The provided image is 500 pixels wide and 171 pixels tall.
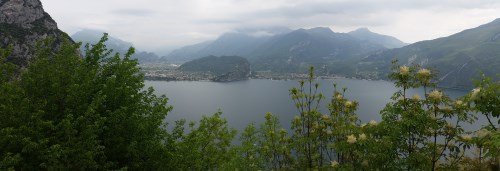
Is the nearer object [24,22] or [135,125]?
[135,125]

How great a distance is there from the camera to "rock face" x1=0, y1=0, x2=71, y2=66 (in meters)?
A: 126

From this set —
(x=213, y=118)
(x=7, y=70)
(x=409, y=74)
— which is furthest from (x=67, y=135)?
(x=213, y=118)

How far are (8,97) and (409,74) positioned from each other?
1265 centimetres

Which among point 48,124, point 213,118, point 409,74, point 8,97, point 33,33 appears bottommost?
point 213,118

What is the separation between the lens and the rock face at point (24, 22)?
126m

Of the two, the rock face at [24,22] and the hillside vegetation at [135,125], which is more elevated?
the rock face at [24,22]

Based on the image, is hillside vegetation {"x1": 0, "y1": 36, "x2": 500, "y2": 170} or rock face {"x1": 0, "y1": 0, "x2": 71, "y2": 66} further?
rock face {"x1": 0, "y1": 0, "x2": 71, "y2": 66}

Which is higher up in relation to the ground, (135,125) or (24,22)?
(24,22)

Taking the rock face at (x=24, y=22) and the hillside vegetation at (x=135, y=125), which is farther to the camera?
the rock face at (x=24, y=22)

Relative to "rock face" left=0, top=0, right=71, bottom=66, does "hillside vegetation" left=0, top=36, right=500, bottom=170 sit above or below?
below

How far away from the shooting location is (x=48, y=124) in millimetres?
10836

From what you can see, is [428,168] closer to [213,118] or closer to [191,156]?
[191,156]

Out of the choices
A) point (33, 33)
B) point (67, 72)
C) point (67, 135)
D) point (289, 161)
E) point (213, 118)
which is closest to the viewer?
point (67, 135)

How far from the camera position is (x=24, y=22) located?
14488 centimetres
